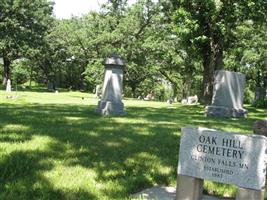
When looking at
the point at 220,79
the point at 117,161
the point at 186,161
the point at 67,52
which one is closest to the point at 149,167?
the point at 117,161

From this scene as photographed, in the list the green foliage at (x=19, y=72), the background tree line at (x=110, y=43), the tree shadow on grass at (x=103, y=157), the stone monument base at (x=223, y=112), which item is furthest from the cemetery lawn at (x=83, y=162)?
the green foliage at (x=19, y=72)

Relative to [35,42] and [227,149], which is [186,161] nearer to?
[227,149]

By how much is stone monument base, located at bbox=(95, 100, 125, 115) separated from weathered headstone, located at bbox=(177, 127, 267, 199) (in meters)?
10.5

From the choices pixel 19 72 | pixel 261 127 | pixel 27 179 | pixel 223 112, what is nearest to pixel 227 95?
pixel 223 112

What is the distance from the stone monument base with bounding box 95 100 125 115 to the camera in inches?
634

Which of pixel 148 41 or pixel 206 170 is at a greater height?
pixel 148 41

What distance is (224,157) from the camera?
536 centimetres

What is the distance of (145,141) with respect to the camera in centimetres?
955

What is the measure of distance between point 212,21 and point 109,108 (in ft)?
32.6

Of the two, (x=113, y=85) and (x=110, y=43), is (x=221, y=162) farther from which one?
(x=110, y=43)

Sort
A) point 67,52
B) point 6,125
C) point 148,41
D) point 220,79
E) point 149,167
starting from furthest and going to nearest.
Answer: point 67,52 < point 148,41 < point 220,79 < point 6,125 < point 149,167

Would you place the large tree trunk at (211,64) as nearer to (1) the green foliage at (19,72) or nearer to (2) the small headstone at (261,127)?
(2) the small headstone at (261,127)

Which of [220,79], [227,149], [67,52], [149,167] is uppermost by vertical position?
[67,52]

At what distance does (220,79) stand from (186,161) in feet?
45.7
